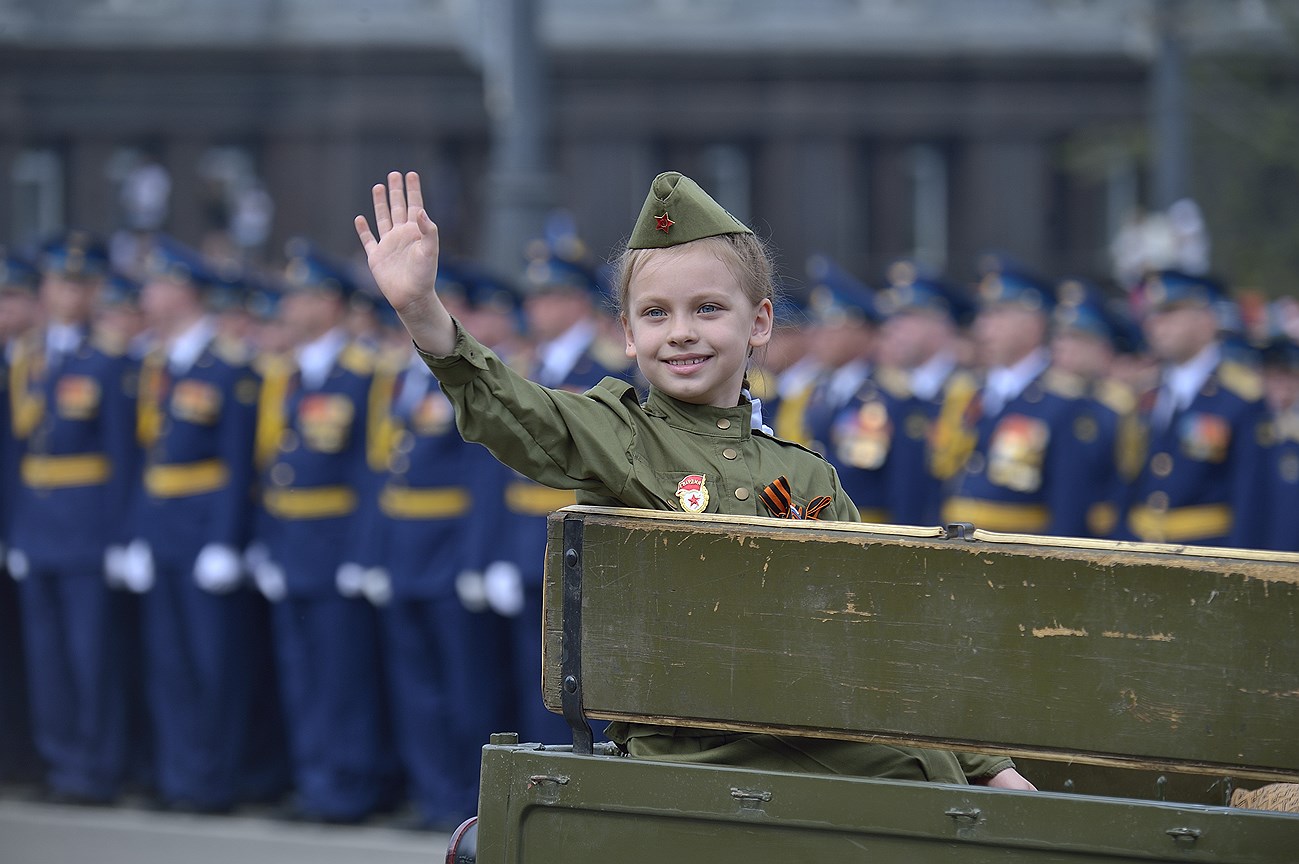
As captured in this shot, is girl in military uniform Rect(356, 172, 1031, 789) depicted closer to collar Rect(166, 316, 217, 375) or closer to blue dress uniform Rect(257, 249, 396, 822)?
blue dress uniform Rect(257, 249, 396, 822)

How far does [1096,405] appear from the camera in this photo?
23.9 feet

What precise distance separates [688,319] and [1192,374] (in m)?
4.57

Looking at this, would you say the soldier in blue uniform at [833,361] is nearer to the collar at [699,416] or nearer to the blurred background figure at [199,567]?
the blurred background figure at [199,567]

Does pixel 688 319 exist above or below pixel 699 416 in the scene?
above

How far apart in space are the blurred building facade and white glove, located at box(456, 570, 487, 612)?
16.9 meters

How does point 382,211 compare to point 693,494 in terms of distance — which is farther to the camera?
point 693,494

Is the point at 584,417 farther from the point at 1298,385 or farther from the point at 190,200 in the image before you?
the point at 190,200

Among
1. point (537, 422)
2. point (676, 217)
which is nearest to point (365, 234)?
point (537, 422)

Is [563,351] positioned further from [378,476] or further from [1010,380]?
[1010,380]

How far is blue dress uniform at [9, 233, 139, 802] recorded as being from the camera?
802 centimetres

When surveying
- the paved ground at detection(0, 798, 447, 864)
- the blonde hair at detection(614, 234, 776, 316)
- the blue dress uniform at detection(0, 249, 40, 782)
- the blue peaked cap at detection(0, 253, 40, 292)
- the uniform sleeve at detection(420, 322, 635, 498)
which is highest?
the blue peaked cap at detection(0, 253, 40, 292)

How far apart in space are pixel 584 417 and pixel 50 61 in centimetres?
2313

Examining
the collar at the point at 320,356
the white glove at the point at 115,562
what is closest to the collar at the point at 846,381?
the collar at the point at 320,356

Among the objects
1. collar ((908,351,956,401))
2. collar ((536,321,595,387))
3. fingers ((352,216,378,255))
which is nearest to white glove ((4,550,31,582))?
collar ((536,321,595,387))
